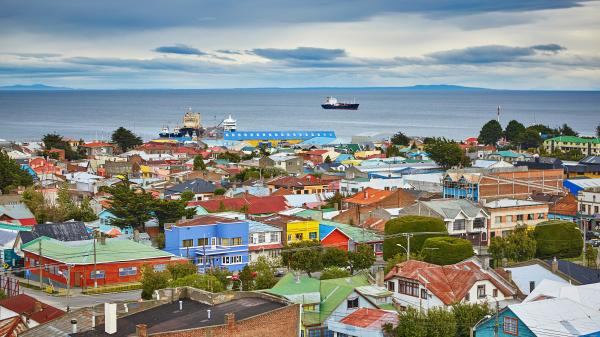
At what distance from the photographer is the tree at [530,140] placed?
4656 inches

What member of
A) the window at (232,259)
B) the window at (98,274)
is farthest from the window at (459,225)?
the window at (98,274)

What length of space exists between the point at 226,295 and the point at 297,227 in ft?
71.2

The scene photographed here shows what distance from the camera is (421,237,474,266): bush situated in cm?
4094

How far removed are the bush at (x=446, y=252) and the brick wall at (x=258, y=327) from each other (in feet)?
57.1

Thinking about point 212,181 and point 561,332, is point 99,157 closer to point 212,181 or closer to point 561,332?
point 212,181

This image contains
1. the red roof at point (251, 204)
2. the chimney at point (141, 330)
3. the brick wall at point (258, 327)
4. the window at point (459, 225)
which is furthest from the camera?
the red roof at point (251, 204)

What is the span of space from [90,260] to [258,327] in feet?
61.0

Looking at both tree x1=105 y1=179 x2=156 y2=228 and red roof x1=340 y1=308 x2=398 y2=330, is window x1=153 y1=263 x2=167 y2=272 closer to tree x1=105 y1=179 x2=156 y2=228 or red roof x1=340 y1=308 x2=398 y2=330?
tree x1=105 y1=179 x2=156 y2=228

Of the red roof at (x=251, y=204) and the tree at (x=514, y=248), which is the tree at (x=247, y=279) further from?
the red roof at (x=251, y=204)

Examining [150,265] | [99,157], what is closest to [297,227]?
[150,265]

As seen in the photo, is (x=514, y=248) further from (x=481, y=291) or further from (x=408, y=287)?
(x=408, y=287)

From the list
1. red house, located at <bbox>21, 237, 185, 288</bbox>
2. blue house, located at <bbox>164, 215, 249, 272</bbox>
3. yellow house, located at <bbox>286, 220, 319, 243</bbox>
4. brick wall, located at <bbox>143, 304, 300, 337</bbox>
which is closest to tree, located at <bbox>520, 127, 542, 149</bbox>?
yellow house, located at <bbox>286, 220, 319, 243</bbox>

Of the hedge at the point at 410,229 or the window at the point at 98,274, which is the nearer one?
the window at the point at 98,274

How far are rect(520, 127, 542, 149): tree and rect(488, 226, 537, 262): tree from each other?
75679 millimetres
